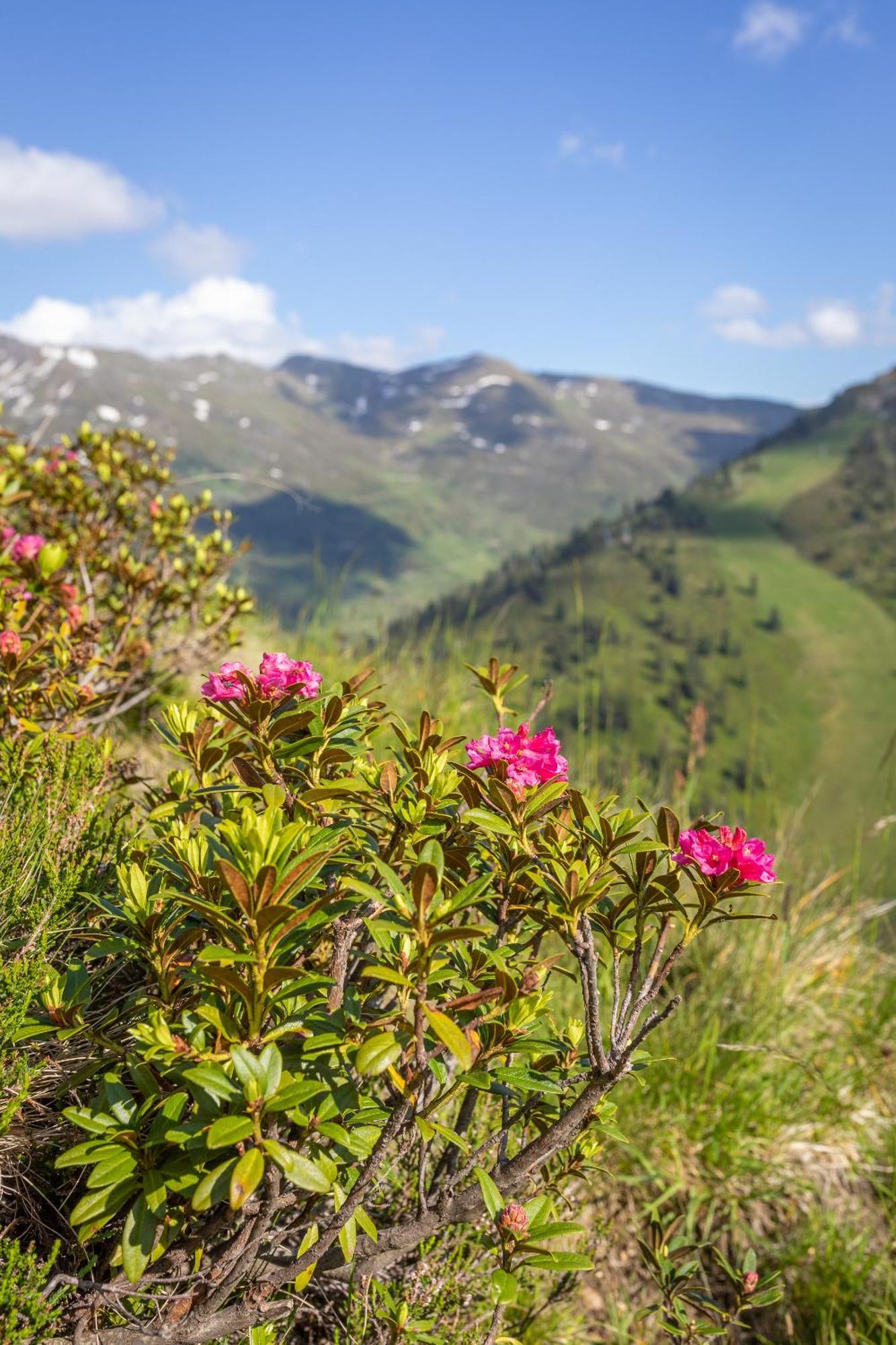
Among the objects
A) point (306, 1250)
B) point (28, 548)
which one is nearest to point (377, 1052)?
point (306, 1250)

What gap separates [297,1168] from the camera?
3.89ft

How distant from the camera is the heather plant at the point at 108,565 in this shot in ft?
9.53

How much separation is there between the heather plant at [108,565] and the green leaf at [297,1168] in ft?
5.62

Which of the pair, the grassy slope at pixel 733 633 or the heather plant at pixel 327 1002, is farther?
the grassy slope at pixel 733 633

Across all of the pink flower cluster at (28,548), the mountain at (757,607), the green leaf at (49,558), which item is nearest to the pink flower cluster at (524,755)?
the green leaf at (49,558)

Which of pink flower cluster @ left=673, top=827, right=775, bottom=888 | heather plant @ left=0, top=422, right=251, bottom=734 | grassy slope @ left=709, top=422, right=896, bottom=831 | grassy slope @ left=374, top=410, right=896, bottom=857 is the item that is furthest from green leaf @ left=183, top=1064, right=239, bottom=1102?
grassy slope @ left=709, top=422, right=896, bottom=831

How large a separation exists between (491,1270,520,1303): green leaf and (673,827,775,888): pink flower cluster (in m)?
0.78

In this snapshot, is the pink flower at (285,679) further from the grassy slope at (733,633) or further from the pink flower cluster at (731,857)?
the grassy slope at (733,633)

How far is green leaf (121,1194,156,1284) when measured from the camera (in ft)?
4.04

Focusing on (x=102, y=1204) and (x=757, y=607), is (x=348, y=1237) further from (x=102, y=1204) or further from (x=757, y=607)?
(x=757, y=607)

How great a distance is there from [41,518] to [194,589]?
102 centimetres

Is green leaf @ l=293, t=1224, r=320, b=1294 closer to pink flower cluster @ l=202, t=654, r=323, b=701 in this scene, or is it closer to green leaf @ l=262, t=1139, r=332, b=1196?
green leaf @ l=262, t=1139, r=332, b=1196

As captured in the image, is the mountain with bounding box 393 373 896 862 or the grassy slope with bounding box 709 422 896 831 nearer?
the mountain with bounding box 393 373 896 862

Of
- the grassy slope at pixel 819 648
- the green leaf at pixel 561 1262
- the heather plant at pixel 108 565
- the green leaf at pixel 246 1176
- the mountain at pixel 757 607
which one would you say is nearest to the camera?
the green leaf at pixel 246 1176
